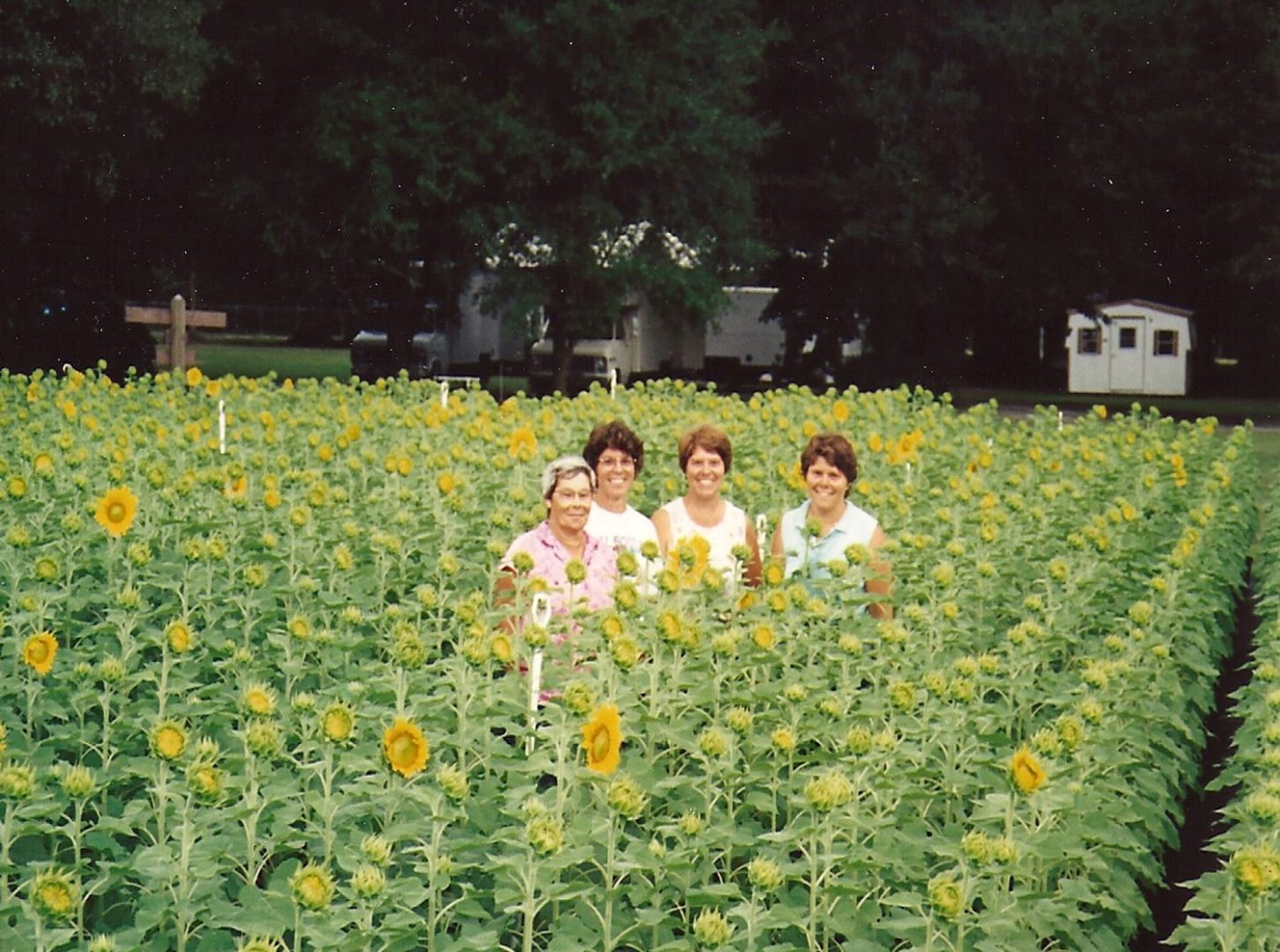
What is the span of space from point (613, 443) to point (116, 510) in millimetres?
2208

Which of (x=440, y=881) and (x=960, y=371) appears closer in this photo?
(x=440, y=881)

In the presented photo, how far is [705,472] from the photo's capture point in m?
8.13

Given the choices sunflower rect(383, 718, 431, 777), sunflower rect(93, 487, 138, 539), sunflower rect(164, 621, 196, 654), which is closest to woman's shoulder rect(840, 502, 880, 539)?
sunflower rect(93, 487, 138, 539)

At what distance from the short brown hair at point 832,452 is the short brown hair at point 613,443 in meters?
0.74

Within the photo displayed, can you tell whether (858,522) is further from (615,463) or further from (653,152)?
(653,152)

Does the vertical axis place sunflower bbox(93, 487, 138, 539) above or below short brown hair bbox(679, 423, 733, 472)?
below

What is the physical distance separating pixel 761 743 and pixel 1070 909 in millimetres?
852

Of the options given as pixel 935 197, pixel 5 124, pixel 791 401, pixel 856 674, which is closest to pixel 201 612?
pixel 856 674

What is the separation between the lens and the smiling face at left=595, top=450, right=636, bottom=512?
27.0 ft

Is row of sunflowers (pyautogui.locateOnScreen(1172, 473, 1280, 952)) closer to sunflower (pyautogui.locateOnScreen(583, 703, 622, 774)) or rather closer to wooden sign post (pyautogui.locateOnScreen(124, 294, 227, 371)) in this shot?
sunflower (pyautogui.locateOnScreen(583, 703, 622, 774))

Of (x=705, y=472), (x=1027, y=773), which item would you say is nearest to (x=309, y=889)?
(x=1027, y=773)

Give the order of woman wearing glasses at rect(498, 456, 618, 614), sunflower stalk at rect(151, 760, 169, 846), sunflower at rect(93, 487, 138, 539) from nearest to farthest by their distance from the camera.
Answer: sunflower stalk at rect(151, 760, 169, 846) → sunflower at rect(93, 487, 138, 539) → woman wearing glasses at rect(498, 456, 618, 614)

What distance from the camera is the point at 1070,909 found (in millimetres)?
4496

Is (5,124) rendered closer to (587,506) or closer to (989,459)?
(989,459)
